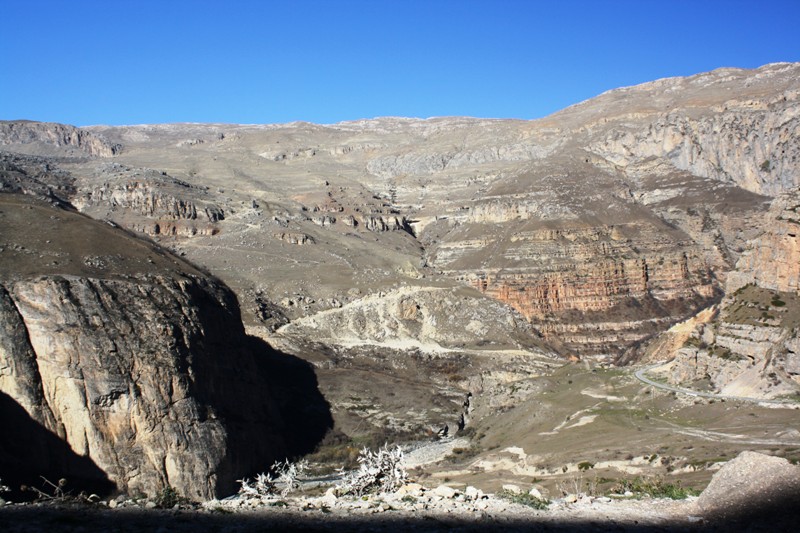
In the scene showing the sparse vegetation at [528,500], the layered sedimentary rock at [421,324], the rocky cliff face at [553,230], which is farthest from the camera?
the rocky cliff face at [553,230]

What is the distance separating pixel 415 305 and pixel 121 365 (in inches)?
2768

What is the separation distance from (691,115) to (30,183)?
6068 inches

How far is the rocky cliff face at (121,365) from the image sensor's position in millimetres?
47156

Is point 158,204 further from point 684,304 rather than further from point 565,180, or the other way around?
point 684,304

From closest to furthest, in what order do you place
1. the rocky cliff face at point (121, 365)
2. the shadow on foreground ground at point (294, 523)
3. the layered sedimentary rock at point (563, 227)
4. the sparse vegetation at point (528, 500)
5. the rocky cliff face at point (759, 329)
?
the shadow on foreground ground at point (294, 523), the sparse vegetation at point (528, 500), the rocky cliff face at point (121, 365), the rocky cliff face at point (759, 329), the layered sedimentary rock at point (563, 227)

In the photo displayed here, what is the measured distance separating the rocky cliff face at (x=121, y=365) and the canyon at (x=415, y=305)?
0.50 feet

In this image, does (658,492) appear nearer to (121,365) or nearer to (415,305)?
(121,365)

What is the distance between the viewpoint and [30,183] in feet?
487

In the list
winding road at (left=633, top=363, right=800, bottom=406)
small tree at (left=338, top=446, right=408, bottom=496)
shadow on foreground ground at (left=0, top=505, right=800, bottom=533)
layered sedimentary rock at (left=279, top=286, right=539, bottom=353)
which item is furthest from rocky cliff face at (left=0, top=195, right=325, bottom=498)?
layered sedimentary rock at (left=279, top=286, right=539, bottom=353)

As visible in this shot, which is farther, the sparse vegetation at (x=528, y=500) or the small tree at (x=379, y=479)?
the small tree at (x=379, y=479)

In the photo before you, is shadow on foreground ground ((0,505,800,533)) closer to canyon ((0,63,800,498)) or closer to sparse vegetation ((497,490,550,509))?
sparse vegetation ((497,490,550,509))

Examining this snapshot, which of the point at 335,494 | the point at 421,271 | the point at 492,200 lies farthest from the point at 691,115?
the point at 335,494

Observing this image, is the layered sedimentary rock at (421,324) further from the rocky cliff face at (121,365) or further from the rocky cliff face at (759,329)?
the rocky cliff face at (759,329)

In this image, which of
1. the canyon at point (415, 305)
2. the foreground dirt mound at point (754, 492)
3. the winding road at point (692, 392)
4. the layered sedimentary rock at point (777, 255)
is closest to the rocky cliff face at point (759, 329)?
the layered sedimentary rock at point (777, 255)
